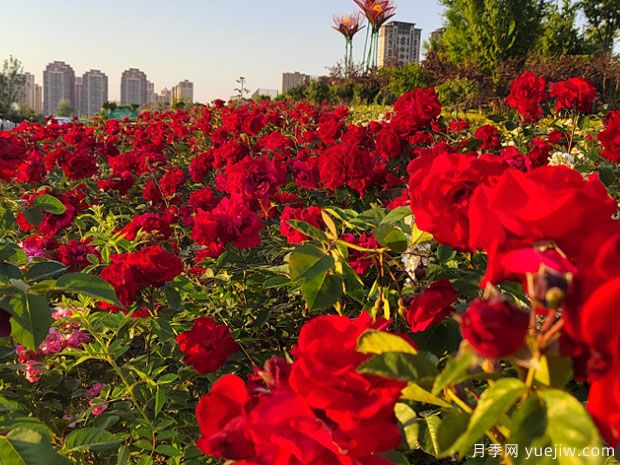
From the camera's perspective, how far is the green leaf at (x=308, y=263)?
84 cm

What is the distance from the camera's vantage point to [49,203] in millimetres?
1416

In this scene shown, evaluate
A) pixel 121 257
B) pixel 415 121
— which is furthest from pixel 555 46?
pixel 121 257

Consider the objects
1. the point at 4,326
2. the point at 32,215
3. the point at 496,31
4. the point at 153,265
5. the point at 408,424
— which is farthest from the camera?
the point at 496,31

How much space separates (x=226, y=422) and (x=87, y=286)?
0.38m

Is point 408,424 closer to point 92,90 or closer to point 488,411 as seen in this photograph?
point 488,411

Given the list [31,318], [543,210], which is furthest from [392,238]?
[31,318]

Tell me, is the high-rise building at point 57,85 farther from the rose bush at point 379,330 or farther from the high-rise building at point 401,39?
the rose bush at point 379,330

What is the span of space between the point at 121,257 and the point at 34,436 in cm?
69

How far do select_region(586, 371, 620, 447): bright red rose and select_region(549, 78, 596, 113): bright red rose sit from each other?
2.71m

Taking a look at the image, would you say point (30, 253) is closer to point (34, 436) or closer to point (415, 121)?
point (34, 436)

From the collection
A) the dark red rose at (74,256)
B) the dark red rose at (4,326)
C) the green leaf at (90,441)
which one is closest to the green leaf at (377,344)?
the dark red rose at (4,326)

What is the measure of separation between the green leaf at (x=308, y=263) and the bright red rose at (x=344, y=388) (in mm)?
259

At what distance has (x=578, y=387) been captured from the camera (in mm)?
737

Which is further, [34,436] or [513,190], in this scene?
[34,436]
